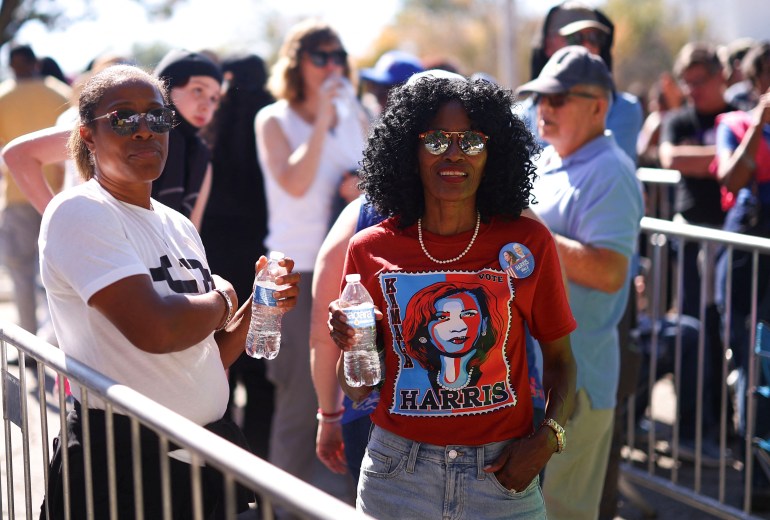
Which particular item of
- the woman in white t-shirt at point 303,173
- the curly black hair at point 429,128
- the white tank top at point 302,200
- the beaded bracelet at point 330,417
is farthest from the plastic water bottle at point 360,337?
the white tank top at point 302,200

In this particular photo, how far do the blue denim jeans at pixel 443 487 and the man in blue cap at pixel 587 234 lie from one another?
4.39 ft

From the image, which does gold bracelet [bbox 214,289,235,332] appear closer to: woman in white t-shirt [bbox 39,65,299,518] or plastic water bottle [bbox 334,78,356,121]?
woman in white t-shirt [bbox 39,65,299,518]

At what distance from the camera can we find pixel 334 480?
5.81m

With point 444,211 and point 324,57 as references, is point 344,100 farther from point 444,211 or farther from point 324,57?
point 444,211

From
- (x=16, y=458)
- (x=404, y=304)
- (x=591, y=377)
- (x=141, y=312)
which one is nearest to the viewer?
(x=141, y=312)

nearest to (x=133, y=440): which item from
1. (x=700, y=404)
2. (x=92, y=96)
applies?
(x=92, y=96)

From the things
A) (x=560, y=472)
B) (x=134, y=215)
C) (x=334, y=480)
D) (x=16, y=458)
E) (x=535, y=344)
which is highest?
(x=134, y=215)

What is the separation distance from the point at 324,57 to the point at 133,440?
3607mm

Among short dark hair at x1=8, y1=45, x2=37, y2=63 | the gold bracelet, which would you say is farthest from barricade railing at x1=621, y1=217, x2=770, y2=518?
short dark hair at x1=8, y1=45, x2=37, y2=63

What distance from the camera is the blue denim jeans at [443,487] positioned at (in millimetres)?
2873

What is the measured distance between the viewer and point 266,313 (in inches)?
122

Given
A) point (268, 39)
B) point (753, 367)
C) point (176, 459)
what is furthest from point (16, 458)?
point (268, 39)

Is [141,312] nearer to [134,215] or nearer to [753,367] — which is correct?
[134,215]

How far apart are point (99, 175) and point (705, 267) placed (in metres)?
3.68
